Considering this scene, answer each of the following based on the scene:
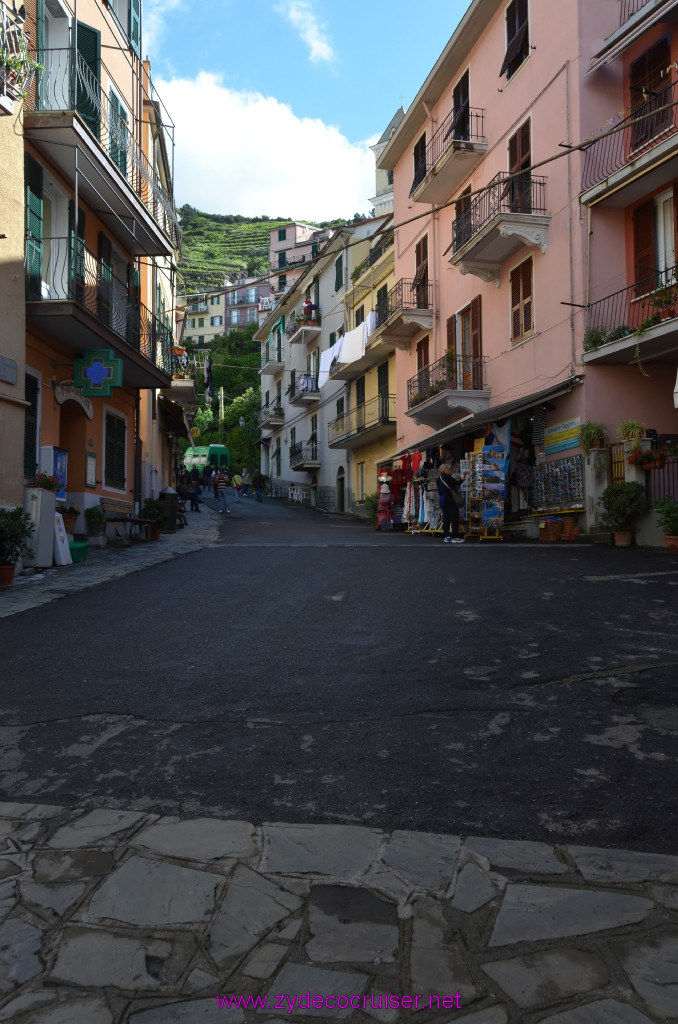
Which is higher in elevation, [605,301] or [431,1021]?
[605,301]

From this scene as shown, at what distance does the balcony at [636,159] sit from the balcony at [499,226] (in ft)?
4.73

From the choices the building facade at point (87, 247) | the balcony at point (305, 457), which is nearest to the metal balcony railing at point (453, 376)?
the building facade at point (87, 247)

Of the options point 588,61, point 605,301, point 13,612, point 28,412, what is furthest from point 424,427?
point 13,612

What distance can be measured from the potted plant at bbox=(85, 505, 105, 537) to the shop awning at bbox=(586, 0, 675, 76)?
13741mm

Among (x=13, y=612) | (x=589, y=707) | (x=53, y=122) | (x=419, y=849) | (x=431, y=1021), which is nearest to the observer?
(x=431, y=1021)

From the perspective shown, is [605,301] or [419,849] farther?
[605,301]

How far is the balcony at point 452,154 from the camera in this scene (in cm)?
2002

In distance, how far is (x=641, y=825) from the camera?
2920mm

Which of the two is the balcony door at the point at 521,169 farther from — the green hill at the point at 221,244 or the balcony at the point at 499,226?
the green hill at the point at 221,244

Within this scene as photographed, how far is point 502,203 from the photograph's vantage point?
18.0 m

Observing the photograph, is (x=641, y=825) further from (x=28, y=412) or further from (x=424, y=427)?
(x=424, y=427)

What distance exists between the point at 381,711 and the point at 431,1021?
2384 mm

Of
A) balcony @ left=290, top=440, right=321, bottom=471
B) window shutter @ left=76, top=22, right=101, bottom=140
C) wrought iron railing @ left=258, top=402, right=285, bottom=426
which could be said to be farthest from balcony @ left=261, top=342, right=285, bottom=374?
window shutter @ left=76, top=22, right=101, bottom=140

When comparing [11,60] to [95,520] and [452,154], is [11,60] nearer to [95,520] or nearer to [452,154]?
[95,520]
